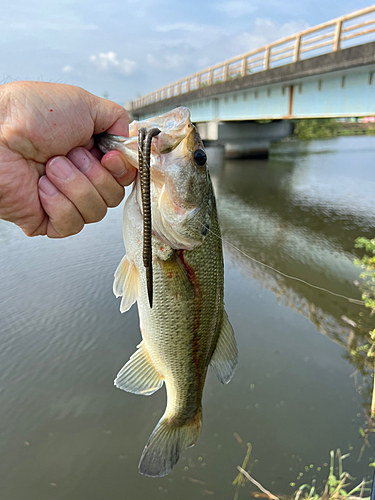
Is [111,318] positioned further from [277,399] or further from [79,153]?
[79,153]

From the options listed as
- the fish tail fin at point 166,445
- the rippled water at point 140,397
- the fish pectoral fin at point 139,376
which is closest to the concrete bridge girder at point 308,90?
the rippled water at point 140,397

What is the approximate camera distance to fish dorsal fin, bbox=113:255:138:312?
1886 millimetres

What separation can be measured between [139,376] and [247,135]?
979 inches

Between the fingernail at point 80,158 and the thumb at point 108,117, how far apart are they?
0.42 ft

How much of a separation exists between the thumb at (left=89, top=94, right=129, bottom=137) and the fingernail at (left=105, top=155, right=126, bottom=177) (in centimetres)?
18

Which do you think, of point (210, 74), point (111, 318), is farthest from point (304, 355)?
point (210, 74)

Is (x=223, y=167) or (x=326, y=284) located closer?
(x=326, y=284)

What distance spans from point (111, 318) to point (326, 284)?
4518mm

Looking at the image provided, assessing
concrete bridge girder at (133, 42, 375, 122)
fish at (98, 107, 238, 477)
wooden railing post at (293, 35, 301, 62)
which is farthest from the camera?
wooden railing post at (293, 35, 301, 62)

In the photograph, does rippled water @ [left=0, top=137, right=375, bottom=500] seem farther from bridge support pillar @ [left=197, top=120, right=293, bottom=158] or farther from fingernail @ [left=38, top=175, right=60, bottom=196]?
bridge support pillar @ [left=197, top=120, right=293, bottom=158]

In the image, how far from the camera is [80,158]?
1697mm

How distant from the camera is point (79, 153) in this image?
66.6 inches

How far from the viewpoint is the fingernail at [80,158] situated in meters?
1.69

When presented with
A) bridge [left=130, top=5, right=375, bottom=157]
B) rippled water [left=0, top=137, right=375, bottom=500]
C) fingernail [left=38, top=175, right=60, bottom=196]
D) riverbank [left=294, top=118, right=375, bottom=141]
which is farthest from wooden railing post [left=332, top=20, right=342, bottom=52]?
riverbank [left=294, top=118, right=375, bottom=141]
